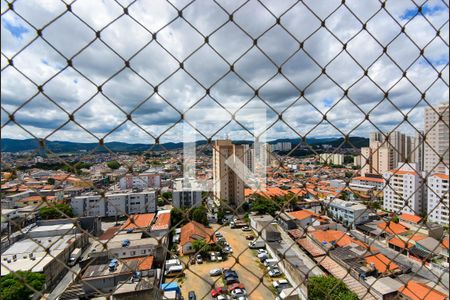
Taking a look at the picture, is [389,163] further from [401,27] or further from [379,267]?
[401,27]

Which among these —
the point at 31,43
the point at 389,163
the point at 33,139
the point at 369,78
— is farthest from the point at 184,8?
the point at 389,163

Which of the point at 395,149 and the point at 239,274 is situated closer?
the point at 395,149

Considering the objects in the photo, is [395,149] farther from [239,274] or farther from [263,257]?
[263,257]

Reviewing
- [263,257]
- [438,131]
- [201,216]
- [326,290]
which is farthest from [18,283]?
[201,216]

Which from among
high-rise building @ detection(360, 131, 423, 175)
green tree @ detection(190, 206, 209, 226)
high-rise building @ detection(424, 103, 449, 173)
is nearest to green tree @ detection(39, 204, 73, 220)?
high-rise building @ detection(360, 131, 423, 175)

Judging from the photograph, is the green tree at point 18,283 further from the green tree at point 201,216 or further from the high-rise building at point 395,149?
the green tree at point 201,216

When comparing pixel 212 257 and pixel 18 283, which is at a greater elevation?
pixel 18 283

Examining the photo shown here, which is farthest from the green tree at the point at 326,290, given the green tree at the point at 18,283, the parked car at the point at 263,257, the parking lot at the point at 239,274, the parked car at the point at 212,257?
the green tree at the point at 18,283

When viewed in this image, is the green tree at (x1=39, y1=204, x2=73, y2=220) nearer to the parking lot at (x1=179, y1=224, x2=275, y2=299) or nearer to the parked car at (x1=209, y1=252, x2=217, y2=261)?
the parking lot at (x1=179, y1=224, x2=275, y2=299)
